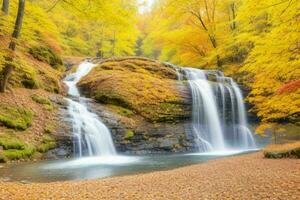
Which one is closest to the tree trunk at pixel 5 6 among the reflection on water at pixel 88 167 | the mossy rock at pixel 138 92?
the mossy rock at pixel 138 92

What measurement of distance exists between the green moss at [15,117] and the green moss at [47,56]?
6601 mm

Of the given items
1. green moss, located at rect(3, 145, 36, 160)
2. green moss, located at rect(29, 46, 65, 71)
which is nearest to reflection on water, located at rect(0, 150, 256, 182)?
green moss, located at rect(3, 145, 36, 160)

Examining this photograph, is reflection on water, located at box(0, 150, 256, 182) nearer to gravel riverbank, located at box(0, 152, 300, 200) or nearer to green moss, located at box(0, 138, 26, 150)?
green moss, located at box(0, 138, 26, 150)

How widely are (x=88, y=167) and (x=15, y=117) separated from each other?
12.5 ft

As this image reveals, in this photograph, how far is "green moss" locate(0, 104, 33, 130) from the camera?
12.3 meters

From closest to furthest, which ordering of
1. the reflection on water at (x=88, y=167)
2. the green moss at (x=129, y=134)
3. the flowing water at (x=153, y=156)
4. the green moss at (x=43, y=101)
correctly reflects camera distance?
1. the reflection on water at (x=88, y=167)
2. the flowing water at (x=153, y=156)
3. the green moss at (x=43, y=101)
4. the green moss at (x=129, y=134)

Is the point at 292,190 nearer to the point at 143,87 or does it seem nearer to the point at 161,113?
the point at 161,113

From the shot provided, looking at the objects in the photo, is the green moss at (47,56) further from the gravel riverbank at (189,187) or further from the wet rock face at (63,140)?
the gravel riverbank at (189,187)

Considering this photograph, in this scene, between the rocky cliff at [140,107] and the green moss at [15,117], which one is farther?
the rocky cliff at [140,107]

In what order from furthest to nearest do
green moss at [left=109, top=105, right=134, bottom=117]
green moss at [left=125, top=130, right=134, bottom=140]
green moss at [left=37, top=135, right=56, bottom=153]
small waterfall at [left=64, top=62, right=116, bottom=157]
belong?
green moss at [left=109, top=105, right=134, bottom=117], green moss at [left=125, top=130, right=134, bottom=140], small waterfall at [left=64, top=62, right=116, bottom=157], green moss at [left=37, top=135, right=56, bottom=153]

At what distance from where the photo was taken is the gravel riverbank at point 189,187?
5.93 meters

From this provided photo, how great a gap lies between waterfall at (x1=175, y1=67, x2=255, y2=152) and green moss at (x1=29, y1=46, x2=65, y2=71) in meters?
7.61

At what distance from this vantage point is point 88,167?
11125mm

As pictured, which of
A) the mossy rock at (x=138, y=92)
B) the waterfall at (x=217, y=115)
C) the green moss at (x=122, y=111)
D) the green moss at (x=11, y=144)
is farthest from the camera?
the waterfall at (x=217, y=115)
